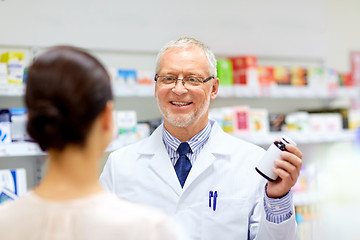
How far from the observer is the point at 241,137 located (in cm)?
381

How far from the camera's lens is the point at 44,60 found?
41.1 inches

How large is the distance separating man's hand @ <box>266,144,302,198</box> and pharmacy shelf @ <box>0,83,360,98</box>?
1493 millimetres

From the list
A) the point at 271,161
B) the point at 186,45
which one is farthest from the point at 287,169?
the point at 186,45

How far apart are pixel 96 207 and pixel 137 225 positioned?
0.09 meters

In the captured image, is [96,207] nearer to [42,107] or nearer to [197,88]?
[42,107]

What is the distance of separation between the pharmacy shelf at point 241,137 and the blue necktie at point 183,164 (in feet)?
2.85

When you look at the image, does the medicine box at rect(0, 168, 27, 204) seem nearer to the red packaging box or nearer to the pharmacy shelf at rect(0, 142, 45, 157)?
the pharmacy shelf at rect(0, 142, 45, 157)

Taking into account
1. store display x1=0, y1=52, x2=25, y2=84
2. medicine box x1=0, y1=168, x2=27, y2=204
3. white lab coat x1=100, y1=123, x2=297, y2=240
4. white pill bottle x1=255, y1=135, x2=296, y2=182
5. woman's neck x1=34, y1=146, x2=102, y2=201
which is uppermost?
store display x1=0, y1=52, x2=25, y2=84

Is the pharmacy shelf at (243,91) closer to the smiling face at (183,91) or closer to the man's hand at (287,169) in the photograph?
the smiling face at (183,91)

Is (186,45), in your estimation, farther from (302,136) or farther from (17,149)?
(302,136)

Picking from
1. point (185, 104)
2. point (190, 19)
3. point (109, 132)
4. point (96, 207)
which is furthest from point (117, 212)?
point (190, 19)

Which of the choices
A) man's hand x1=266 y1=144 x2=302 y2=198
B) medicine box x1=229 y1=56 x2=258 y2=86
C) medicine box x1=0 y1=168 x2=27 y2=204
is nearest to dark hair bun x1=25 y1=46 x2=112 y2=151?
man's hand x1=266 y1=144 x2=302 y2=198

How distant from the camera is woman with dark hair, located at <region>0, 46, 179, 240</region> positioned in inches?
39.7

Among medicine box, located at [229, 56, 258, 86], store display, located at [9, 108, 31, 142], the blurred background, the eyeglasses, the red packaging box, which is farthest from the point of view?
the red packaging box
